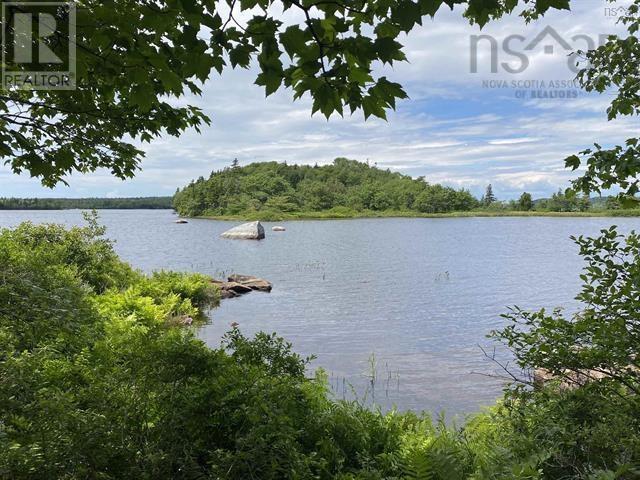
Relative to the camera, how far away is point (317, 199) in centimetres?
14088

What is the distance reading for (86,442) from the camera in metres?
3.50

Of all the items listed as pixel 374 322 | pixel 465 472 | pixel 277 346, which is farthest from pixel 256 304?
pixel 465 472

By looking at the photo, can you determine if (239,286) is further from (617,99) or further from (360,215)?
(360,215)

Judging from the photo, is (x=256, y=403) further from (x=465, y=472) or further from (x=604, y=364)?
(x=604, y=364)

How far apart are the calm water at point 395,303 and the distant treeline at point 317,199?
76.7 m

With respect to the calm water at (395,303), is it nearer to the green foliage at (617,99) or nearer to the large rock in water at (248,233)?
the green foliage at (617,99)

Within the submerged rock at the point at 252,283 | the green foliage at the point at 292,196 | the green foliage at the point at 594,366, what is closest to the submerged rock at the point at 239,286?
the submerged rock at the point at 252,283

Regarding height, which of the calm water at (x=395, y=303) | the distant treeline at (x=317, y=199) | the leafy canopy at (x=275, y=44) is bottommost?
the calm water at (x=395, y=303)

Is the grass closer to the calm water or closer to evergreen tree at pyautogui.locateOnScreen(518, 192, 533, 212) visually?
evergreen tree at pyautogui.locateOnScreen(518, 192, 533, 212)

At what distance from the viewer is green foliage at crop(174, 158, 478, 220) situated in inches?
5123

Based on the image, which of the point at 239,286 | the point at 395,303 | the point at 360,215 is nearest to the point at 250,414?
the point at 395,303

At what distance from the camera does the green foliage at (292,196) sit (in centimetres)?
13012

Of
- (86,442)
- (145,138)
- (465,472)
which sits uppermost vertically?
(145,138)

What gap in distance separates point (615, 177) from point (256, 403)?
4.19 meters
